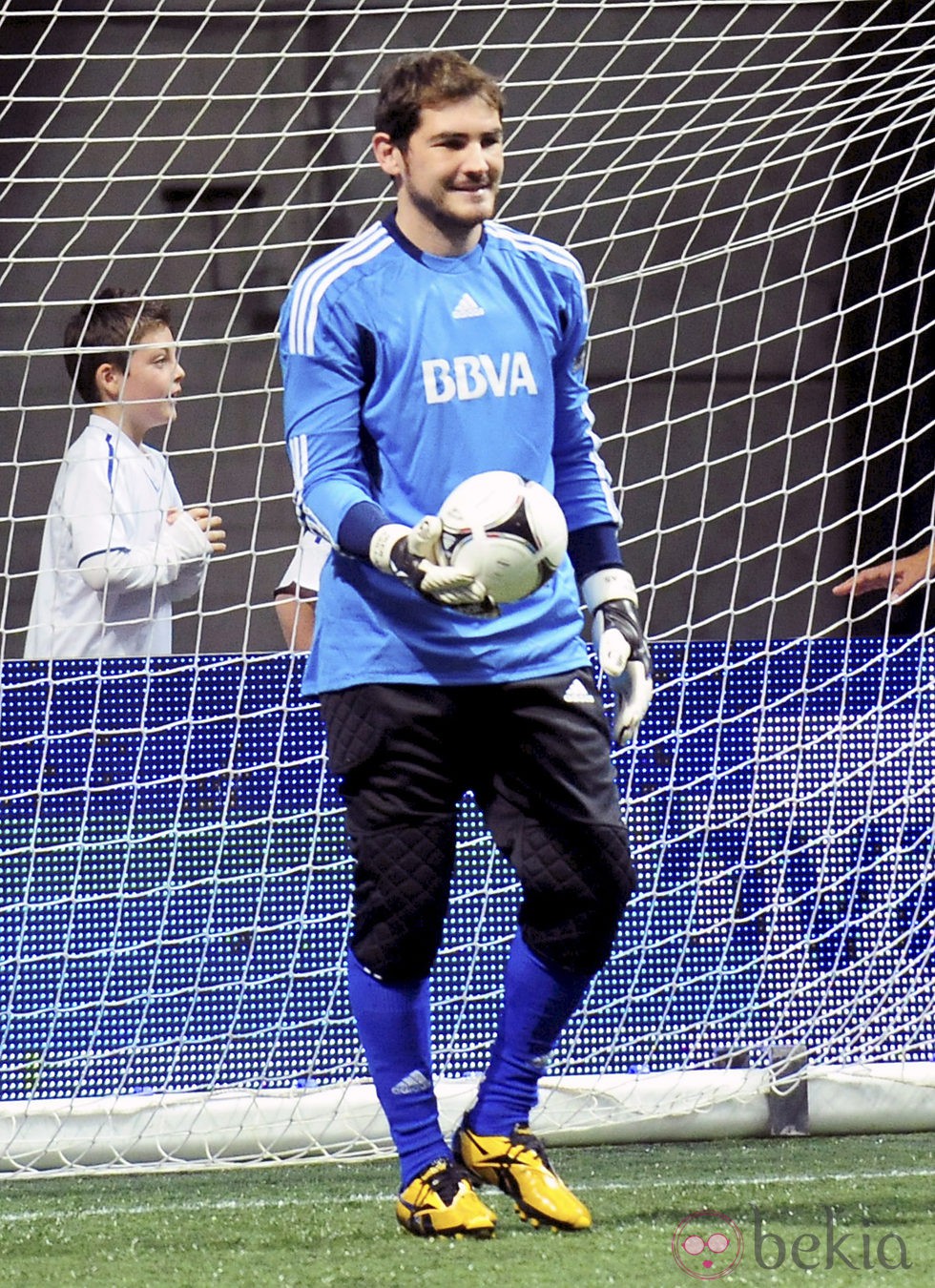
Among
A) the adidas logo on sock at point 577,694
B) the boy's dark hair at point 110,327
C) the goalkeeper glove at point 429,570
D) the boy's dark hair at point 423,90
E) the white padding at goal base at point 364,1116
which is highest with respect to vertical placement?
the boy's dark hair at point 423,90

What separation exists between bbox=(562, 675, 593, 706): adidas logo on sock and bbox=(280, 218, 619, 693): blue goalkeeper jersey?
0.04 m

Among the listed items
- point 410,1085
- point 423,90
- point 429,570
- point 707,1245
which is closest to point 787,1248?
point 707,1245

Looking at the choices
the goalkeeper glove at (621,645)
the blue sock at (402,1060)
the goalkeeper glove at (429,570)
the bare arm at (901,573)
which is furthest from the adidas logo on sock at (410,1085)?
the bare arm at (901,573)

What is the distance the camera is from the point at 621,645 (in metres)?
2.71

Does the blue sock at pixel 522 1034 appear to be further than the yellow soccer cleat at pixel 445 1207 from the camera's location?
Yes

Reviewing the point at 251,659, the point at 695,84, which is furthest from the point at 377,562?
the point at 695,84

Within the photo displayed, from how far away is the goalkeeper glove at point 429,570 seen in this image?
7.82 feet

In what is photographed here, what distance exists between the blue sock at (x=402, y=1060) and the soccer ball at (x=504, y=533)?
1.95ft

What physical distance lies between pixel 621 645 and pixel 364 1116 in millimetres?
1340

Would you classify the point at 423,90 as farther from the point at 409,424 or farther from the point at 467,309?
the point at 409,424

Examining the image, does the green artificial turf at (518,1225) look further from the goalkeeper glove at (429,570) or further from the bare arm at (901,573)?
the bare arm at (901,573)

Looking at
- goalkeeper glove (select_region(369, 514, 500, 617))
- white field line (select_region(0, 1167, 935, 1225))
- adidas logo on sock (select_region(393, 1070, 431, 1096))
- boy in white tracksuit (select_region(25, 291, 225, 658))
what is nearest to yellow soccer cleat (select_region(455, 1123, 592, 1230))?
adidas logo on sock (select_region(393, 1070, 431, 1096))

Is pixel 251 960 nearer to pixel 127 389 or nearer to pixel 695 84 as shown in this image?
pixel 127 389

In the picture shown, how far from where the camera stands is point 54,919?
3.65 m
